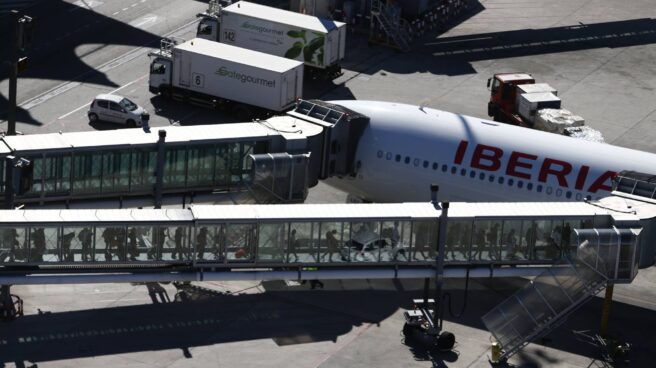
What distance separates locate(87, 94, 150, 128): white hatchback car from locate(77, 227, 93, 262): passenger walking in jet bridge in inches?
1127

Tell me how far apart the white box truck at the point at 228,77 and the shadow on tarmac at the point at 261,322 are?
82.5ft

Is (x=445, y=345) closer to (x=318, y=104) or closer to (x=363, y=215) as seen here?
(x=363, y=215)

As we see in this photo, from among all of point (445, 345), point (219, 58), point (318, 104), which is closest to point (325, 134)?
point (318, 104)

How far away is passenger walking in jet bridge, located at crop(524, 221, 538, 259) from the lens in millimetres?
68375

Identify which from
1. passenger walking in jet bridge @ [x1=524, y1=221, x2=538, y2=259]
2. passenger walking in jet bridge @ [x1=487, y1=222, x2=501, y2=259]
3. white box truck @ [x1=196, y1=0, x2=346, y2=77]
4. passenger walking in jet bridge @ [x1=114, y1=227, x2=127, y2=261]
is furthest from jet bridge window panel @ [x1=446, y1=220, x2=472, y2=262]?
white box truck @ [x1=196, y1=0, x2=346, y2=77]

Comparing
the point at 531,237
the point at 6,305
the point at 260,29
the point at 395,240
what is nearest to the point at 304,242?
the point at 395,240

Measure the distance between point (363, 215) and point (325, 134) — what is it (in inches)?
426

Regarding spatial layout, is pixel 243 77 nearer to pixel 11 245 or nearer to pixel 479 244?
pixel 479 244

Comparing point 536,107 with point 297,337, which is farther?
point 536,107

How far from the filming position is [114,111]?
93062mm

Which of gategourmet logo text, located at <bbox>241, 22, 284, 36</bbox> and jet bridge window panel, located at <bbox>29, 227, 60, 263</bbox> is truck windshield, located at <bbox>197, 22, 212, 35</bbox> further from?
jet bridge window panel, located at <bbox>29, 227, 60, 263</bbox>

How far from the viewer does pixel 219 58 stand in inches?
3809

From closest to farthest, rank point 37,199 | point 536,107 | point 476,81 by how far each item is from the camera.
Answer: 1. point 37,199
2. point 536,107
3. point 476,81

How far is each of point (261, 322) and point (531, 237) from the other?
1376 cm
